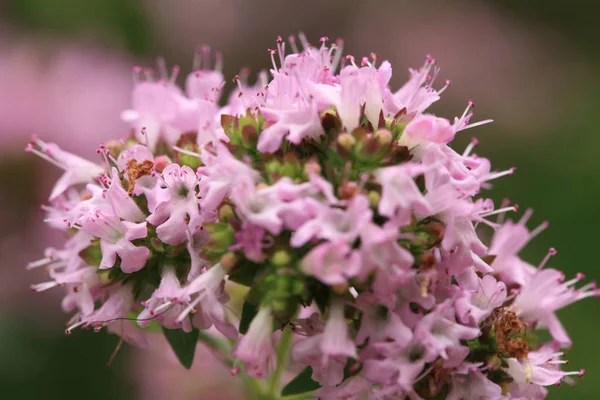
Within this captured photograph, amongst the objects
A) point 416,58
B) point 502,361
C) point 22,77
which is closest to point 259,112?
point 502,361

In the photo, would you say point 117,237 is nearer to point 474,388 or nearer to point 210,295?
point 210,295

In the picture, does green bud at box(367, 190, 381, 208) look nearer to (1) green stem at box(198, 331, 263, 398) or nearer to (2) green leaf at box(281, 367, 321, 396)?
(2) green leaf at box(281, 367, 321, 396)

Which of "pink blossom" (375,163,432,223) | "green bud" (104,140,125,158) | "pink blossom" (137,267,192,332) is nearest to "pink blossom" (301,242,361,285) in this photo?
"pink blossom" (375,163,432,223)

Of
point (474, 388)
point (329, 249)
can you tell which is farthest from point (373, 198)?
point (474, 388)

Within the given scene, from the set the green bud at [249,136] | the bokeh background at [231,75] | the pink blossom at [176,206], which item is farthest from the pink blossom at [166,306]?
the bokeh background at [231,75]

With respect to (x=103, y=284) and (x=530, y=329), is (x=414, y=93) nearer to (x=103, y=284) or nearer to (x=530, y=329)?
(x=530, y=329)

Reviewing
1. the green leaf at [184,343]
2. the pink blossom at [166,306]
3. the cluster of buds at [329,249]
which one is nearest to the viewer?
the cluster of buds at [329,249]

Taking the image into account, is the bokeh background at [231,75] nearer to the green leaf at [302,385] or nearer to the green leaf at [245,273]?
the green leaf at [302,385]

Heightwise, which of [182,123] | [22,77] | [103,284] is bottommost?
[22,77]
